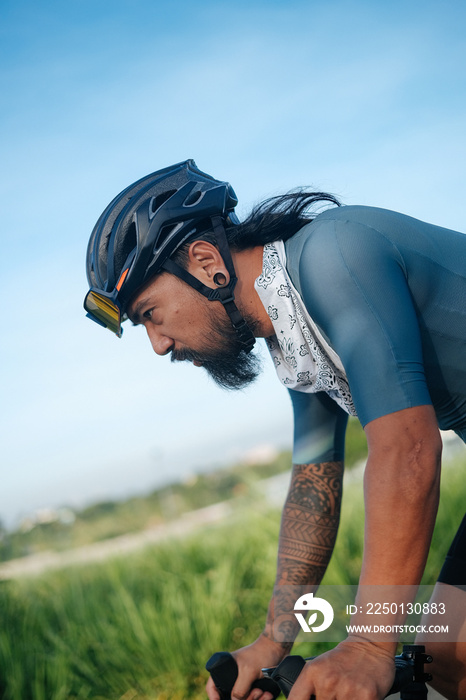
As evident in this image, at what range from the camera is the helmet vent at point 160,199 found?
2.60m

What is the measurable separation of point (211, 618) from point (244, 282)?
3.26 meters

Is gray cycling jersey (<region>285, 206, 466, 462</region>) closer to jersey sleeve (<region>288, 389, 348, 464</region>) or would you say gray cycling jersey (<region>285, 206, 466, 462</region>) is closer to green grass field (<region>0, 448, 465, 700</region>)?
jersey sleeve (<region>288, 389, 348, 464</region>)

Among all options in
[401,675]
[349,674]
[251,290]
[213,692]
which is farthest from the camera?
[251,290]

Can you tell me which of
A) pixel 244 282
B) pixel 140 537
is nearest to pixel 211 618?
pixel 140 537

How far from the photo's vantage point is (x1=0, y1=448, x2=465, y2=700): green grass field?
15.0ft

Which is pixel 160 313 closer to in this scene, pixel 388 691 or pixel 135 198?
pixel 135 198

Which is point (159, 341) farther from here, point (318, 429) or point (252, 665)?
point (252, 665)

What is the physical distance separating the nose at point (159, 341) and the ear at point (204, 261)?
0.27 m

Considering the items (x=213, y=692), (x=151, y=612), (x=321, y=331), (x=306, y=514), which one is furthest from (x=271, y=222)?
(x=151, y=612)

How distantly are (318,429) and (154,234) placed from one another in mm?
1004

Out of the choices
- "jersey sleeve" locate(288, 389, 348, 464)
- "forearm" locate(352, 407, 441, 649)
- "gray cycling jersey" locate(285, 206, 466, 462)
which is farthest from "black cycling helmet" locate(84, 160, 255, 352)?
"forearm" locate(352, 407, 441, 649)

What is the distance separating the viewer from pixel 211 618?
4.79m

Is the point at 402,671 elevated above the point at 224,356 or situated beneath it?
situated beneath

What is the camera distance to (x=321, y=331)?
204cm
